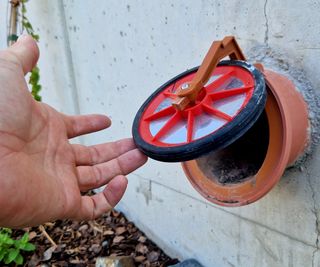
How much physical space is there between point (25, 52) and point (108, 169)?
1.41ft

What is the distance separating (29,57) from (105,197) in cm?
48

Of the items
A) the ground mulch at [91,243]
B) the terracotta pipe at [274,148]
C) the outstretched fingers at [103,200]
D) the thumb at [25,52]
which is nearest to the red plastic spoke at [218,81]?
the terracotta pipe at [274,148]

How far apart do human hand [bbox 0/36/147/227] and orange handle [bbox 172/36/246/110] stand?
265 mm

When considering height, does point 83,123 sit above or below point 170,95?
below

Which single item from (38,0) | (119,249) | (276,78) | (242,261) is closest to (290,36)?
(276,78)

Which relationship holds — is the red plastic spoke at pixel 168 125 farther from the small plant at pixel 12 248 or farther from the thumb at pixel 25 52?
the small plant at pixel 12 248

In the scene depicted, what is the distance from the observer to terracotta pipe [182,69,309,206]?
114 centimetres

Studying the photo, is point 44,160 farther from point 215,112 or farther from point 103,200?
point 215,112

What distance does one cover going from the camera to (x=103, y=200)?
1306 millimetres

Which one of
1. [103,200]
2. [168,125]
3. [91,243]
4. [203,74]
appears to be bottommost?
[91,243]

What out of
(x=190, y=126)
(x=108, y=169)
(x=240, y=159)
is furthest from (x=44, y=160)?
(x=240, y=159)

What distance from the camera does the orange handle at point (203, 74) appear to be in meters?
1.09

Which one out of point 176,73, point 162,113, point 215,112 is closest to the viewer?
point 215,112

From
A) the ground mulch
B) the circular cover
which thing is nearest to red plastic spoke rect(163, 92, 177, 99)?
the circular cover
